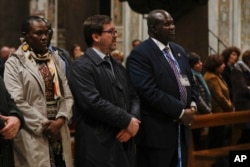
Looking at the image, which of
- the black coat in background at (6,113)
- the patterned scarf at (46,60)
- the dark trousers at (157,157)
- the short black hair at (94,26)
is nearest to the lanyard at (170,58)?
the dark trousers at (157,157)

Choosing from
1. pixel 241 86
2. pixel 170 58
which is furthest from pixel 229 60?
pixel 170 58

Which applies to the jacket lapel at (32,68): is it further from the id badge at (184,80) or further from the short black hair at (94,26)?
the id badge at (184,80)

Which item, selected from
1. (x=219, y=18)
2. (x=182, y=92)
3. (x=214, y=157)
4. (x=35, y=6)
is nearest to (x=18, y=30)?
(x=35, y=6)

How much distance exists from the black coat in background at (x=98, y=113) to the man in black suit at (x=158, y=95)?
1.68 feet

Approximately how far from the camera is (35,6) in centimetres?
1577

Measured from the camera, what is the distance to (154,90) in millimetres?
4961

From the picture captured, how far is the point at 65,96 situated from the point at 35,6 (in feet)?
38.0

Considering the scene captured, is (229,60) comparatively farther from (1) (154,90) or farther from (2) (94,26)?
(2) (94,26)

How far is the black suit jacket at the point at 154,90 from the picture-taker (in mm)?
5004

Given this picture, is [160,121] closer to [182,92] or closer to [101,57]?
[182,92]

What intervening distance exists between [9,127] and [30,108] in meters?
0.60

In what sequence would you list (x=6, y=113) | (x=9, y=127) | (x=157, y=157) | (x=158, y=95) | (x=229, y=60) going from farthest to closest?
(x=229, y=60) < (x=157, y=157) < (x=158, y=95) < (x=6, y=113) < (x=9, y=127)

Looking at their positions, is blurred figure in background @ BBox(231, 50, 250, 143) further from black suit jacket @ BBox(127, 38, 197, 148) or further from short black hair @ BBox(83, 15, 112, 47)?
short black hair @ BBox(83, 15, 112, 47)

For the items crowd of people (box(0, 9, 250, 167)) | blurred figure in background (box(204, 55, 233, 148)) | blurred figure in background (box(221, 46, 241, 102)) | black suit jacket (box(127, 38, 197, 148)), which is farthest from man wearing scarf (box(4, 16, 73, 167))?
blurred figure in background (box(221, 46, 241, 102))
